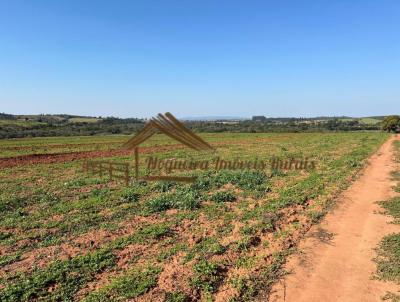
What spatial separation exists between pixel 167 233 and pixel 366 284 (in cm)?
425

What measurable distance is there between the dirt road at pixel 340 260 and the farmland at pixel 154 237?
33 cm

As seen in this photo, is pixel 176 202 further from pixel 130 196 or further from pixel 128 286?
pixel 128 286

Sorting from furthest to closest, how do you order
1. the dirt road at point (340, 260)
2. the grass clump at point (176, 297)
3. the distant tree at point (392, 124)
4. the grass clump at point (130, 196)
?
the distant tree at point (392, 124) < the grass clump at point (130, 196) < the dirt road at point (340, 260) < the grass clump at point (176, 297)

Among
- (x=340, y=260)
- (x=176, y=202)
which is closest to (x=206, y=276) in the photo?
(x=340, y=260)

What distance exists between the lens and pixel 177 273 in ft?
18.3

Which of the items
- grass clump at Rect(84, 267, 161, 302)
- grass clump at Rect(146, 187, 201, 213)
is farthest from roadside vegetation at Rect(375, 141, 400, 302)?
grass clump at Rect(146, 187, 201, 213)

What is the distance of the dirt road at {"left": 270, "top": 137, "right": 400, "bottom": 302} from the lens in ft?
16.2

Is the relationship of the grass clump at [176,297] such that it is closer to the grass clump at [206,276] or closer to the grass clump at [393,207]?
the grass clump at [206,276]

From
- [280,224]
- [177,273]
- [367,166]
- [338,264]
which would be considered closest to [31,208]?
[177,273]

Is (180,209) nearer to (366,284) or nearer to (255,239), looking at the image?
(255,239)

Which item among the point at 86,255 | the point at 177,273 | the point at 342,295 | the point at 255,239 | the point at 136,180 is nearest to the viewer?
the point at 342,295

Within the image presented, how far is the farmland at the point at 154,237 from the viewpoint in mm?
5172

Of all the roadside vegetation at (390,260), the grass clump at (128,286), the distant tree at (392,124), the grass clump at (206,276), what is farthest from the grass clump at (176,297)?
the distant tree at (392,124)

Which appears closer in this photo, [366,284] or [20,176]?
[366,284]
